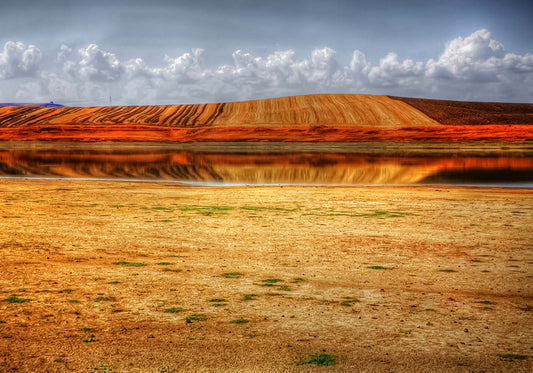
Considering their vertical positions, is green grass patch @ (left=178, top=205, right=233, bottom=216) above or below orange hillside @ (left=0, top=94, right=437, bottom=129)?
below

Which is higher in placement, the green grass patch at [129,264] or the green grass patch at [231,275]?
the green grass patch at [129,264]

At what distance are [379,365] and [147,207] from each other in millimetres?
14808

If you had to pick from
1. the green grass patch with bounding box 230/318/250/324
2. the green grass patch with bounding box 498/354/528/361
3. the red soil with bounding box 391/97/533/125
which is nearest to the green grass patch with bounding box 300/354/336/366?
the green grass patch with bounding box 230/318/250/324

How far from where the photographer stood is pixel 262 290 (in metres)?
9.31

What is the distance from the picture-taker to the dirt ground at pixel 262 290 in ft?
21.5

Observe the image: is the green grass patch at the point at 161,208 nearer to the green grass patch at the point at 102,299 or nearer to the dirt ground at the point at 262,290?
the dirt ground at the point at 262,290

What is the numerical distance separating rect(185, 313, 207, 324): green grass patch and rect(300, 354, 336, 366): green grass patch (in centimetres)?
204

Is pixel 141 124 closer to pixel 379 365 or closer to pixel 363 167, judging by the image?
pixel 363 167

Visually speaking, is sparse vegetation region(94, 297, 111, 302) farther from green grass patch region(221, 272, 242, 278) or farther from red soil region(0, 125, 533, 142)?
red soil region(0, 125, 533, 142)

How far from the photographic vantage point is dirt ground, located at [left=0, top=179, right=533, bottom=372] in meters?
6.54

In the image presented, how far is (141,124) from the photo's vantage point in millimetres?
110625

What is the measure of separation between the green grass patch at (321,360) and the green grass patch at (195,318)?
2.04 meters

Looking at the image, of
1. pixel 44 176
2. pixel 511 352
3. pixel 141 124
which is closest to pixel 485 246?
pixel 511 352

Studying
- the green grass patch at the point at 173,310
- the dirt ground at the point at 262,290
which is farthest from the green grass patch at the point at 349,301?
the green grass patch at the point at 173,310
